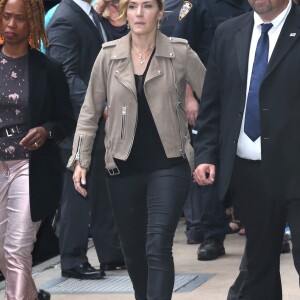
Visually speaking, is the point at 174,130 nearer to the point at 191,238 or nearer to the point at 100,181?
the point at 100,181

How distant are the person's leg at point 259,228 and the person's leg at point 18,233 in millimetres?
1304

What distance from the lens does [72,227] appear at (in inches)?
325

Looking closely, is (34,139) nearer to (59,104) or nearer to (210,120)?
(59,104)

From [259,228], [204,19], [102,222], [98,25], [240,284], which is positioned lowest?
[102,222]

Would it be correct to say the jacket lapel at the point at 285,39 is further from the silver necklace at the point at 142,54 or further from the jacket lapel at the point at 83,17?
the jacket lapel at the point at 83,17

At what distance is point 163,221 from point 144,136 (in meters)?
0.49

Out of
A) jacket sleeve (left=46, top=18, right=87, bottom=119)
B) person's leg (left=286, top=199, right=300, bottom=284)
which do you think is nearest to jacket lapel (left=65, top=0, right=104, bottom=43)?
jacket sleeve (left=46, top=18, right=87, bottom=119)

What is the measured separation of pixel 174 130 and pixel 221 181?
58cm

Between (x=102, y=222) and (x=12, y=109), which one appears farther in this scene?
(x=102, y=222)

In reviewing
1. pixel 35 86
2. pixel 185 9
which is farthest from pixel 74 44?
pixel 35 86

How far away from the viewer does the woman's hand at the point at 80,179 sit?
20.6 feet

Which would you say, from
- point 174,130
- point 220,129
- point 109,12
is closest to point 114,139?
point 174,130

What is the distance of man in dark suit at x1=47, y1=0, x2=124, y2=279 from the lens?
26.1 ft

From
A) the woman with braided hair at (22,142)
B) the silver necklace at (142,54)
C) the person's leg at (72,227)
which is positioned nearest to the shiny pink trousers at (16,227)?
the woman with braided hair at (22,142)
